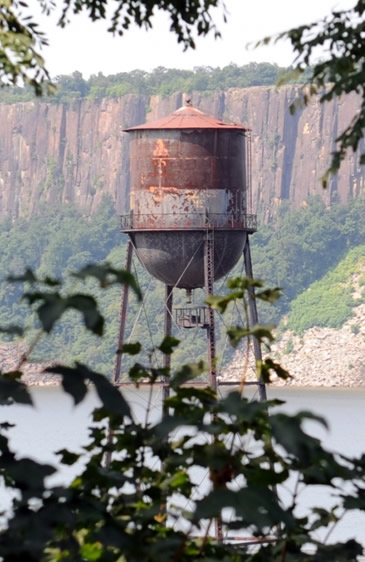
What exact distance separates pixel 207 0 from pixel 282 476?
410 centimetres

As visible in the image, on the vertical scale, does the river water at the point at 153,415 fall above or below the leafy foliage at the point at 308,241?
below

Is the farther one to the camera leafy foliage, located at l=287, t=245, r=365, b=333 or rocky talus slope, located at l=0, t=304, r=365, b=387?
leafy foliage, located at l=287, t=245, r=365, b=333

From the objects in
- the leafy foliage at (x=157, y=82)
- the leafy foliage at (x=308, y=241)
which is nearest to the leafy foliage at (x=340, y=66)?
the leafy foliage at (x=308, y=241)

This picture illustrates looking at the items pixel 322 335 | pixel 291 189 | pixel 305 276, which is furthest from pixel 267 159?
pixel 322 335

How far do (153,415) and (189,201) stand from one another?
29.8 metres

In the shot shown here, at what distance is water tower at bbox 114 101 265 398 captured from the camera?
25922mm

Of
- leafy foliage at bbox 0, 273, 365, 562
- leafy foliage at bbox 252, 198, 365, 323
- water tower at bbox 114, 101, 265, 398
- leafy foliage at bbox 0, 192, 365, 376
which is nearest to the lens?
leafy foliage at bbox 0, 273, 365, 562

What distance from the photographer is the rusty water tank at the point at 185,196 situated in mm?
25938

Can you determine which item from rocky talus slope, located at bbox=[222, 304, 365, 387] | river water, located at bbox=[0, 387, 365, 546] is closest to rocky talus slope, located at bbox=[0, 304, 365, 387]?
rocky talus slope, located at bbox=[222, 304, 365, 387]

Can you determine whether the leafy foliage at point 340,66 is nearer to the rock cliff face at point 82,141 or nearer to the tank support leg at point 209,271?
the tank support leg at point 209,271

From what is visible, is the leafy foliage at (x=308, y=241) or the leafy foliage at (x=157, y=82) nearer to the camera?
the leafy foliage at (x=308, y=241)

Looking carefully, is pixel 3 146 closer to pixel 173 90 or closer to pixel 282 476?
pixel 173 90

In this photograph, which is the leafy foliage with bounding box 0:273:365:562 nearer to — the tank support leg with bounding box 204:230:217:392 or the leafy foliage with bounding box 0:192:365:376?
the tank support leg with bounding box 204:230:217:392

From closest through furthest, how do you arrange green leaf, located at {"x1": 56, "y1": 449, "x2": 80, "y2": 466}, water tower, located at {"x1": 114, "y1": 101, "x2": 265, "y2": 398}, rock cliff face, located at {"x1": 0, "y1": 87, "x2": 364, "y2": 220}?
green leaf, located at {"x1": 56, "y1": 449, "x2": 80, "y2": 466} < water tower, located at {"x1": 114, "y1": 101, "x2": 265, "y2": 398} < rock cliff face, located at {"x1": 0, "y1": 87, "x2": 364, "y2": 220}
